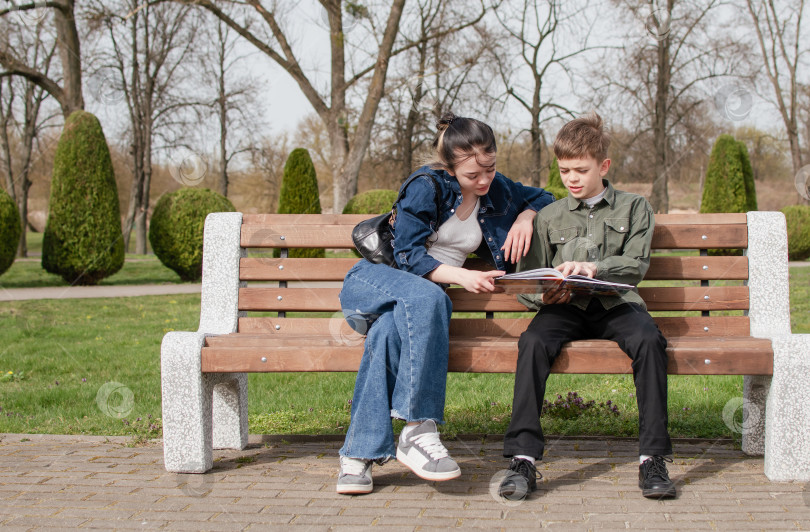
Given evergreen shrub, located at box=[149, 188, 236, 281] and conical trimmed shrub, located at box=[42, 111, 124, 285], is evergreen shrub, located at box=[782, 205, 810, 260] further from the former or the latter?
conical trimmed shrub, located at box=[42, 111, 124, 285]

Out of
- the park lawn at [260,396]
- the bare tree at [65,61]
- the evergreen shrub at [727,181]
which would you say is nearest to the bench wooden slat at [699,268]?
the park lawn at [260,396]

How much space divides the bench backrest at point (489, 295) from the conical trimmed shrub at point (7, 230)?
1087 centimetres

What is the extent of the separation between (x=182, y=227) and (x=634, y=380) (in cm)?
1252

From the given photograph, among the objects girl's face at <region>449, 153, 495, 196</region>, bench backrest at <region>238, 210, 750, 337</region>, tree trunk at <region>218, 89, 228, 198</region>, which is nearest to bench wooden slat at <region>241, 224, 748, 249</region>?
bench backrest at <region>238, 210, 750, 337</region>

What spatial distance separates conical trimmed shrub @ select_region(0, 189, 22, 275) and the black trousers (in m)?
12.1

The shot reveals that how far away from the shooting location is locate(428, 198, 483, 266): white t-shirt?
3.17m

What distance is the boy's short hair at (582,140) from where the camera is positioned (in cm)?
311

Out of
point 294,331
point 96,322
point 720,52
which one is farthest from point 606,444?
point 720,52

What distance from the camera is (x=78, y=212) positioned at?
45.1 ft

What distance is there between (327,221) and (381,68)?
1599cm

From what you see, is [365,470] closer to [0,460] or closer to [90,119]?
[0,460]

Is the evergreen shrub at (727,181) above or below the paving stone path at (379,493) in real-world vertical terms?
above

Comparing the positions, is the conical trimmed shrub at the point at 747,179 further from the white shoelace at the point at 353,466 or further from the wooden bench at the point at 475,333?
the white shoelace at the point at 353,466

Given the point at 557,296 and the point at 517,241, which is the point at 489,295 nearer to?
the point at 517,241
